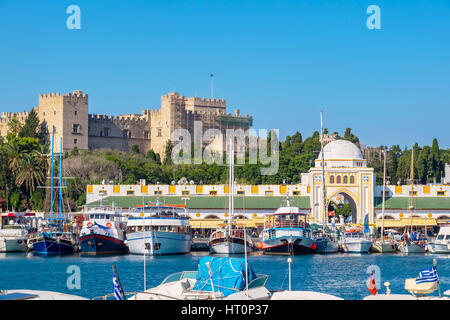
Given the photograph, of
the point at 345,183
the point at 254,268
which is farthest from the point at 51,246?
the point at 345,183

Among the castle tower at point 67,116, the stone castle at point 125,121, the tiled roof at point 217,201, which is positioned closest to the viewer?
the tiled roof at point 217,201

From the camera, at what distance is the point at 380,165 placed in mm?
131250

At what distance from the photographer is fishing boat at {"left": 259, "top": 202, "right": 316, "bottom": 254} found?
5966 centimetres

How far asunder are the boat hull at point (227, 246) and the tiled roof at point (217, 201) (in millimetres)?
22102

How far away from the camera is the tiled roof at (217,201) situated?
272 ft

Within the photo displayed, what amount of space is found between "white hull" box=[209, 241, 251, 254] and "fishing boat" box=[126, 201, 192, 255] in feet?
8.31

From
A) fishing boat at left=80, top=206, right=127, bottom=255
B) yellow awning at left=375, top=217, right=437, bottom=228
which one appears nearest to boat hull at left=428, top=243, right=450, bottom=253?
yellow awning at left=375, top=217, right=437, bottom=228

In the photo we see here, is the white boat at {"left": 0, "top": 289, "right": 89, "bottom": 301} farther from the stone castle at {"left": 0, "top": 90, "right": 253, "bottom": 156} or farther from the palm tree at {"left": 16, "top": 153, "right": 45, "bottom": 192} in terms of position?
the stone castle at {"left": 0, "top": 90, "right": 253, "bottom": 156}

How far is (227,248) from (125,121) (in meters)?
80.0

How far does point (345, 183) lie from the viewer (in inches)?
3278

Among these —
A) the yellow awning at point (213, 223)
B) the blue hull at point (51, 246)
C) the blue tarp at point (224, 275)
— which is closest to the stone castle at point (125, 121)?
the yellow awning at point (213, 223)

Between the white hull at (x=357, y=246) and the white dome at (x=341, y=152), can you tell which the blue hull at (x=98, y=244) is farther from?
the white dome at (x=341, y=152)

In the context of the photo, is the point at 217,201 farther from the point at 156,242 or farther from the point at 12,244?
the point at 156,242
